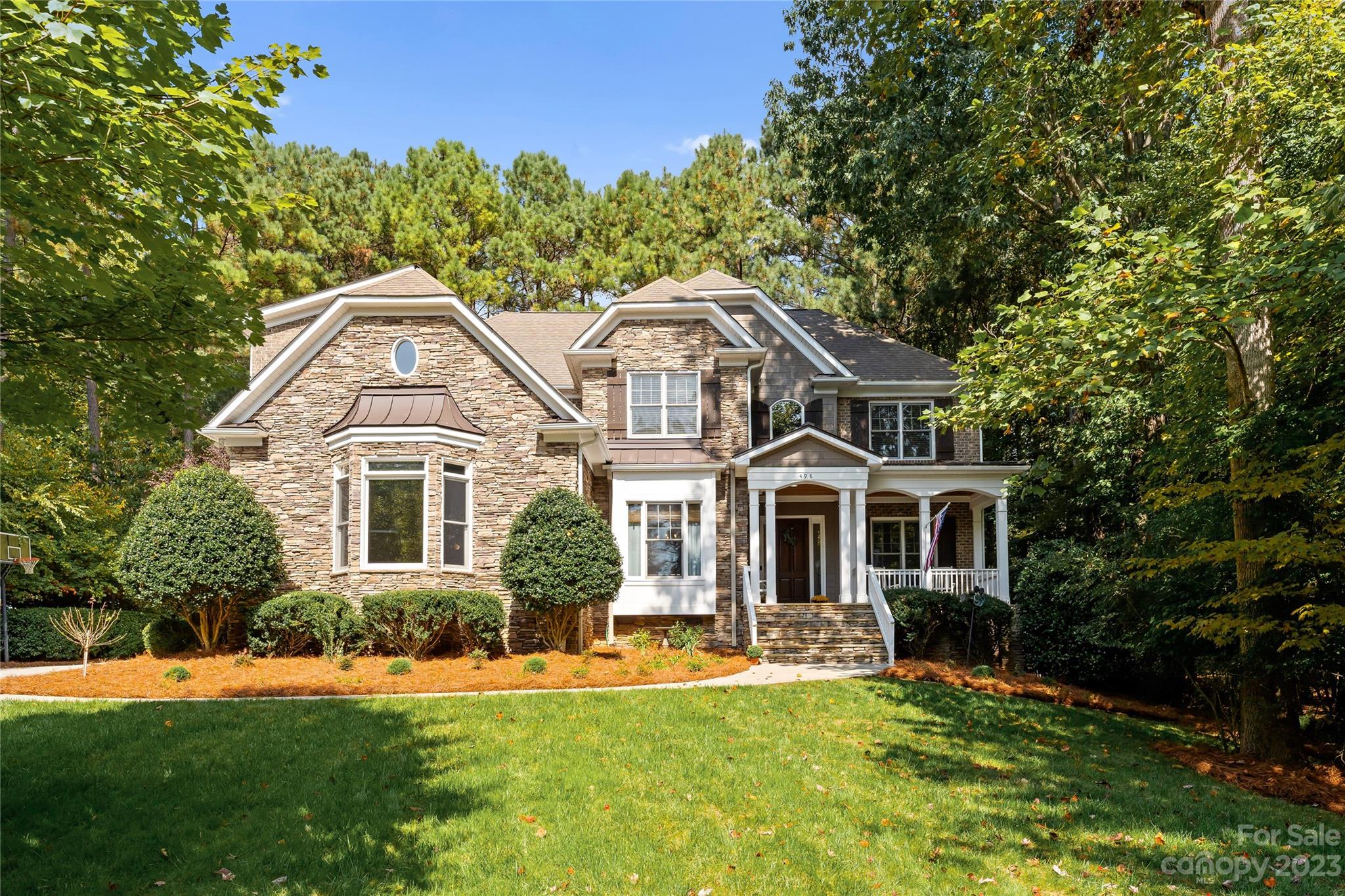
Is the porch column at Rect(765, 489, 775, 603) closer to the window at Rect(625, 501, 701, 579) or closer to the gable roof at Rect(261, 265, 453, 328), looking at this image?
the window at Rect(625, 501, 701, 579)

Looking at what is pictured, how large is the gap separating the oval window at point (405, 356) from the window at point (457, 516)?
87.1 inches

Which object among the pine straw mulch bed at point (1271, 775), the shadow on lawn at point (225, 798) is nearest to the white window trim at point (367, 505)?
the shadow on lawn at point (225, 798)

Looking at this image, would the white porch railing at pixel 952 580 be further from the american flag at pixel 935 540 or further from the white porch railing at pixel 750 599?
the white porch railing at pixel 750 599

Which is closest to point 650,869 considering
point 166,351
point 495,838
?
point 495,838

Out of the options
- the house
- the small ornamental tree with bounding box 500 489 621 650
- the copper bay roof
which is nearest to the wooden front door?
the house

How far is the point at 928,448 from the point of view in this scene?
2139 centimetres

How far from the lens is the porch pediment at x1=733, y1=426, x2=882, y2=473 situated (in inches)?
722

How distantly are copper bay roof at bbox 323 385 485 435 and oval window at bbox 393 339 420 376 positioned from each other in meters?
0.34

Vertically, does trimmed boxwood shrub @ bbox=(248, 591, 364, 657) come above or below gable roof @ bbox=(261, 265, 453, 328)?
below

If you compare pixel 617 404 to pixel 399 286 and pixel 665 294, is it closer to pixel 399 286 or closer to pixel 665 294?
pixel 665 294

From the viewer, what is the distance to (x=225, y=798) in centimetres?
710

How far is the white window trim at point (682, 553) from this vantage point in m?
18.1

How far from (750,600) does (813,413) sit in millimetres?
5816

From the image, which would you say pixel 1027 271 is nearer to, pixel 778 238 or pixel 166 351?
pixel 778 238
